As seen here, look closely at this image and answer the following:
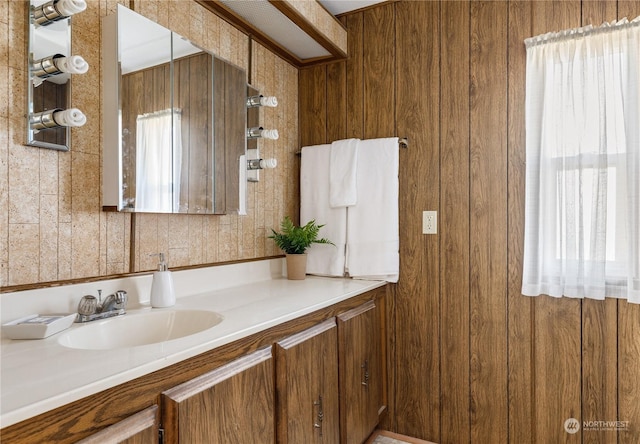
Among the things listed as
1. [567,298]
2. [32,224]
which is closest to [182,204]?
[32,224]

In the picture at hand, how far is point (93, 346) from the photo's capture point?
3.86 feet

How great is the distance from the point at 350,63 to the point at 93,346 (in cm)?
193

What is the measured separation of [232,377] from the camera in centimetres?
112

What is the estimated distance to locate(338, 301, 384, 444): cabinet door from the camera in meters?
1.75

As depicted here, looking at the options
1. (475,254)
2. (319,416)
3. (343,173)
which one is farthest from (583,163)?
(319,416)

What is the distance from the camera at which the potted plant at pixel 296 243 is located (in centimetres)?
216

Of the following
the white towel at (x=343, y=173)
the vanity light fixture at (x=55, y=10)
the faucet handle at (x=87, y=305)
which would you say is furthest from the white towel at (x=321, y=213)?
the vanity light fixture at (x=55, y=10)

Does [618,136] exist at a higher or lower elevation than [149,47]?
lower

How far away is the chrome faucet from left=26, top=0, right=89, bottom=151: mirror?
1.57 ft

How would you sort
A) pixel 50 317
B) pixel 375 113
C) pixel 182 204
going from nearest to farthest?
1. pixel 50 317
2. pixel 182 204
3. pixel 375 113

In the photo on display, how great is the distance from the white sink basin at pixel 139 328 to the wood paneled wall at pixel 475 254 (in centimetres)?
118

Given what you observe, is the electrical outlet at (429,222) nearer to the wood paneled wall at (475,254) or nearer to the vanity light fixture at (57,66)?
the wood paneled wall at (475,254)

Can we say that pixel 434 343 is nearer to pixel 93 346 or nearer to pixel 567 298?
pixel 567 298

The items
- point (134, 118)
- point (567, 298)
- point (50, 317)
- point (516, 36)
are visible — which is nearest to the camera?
point (50, 317)
